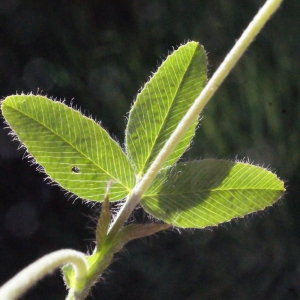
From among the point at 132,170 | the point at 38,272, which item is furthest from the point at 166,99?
the point at 38,272

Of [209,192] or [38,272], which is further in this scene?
[209,192]

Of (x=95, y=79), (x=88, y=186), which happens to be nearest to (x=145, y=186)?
(x=88, y=186)

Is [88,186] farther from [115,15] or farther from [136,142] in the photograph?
[115,15]

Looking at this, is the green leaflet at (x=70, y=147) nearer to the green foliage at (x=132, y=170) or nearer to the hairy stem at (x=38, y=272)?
the green foliage at (x=132, y=170)

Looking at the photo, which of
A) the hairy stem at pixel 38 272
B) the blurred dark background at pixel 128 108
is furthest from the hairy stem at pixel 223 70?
the blurred dark background at pixel 128 108

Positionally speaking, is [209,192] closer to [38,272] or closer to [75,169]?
[75,169]
